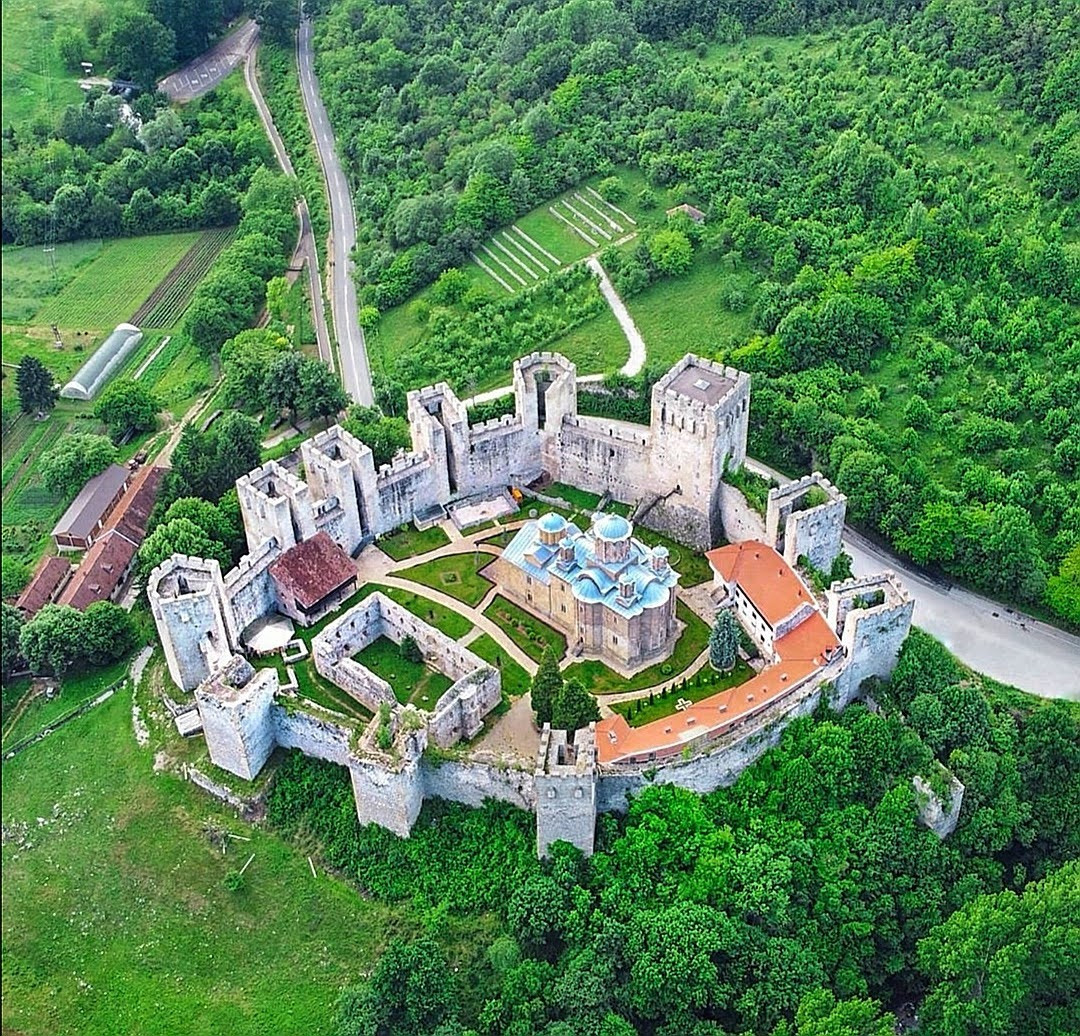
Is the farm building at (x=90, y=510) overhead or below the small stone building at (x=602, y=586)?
below

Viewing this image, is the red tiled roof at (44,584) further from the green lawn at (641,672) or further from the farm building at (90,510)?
the green lawn at (641,672)

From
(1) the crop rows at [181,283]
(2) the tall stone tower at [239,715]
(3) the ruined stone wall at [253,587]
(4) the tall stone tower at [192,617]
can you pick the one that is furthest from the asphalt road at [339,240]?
(2) the tall stone tower at [239,715]

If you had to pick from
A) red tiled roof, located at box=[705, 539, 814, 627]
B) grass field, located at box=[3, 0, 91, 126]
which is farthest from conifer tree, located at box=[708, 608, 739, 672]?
grass field, located at box=[3, 0, 91, 126]

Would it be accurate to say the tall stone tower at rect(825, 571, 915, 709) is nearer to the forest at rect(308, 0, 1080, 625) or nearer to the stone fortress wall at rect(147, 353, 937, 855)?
the stone fortress wall at rect(147, 353, 937, 855)

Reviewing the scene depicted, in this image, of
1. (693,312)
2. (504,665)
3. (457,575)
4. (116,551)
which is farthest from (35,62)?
(693,312)

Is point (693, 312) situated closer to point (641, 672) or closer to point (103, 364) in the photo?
point (641, 672)

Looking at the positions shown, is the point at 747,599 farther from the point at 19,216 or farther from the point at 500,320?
the point at 19,216
